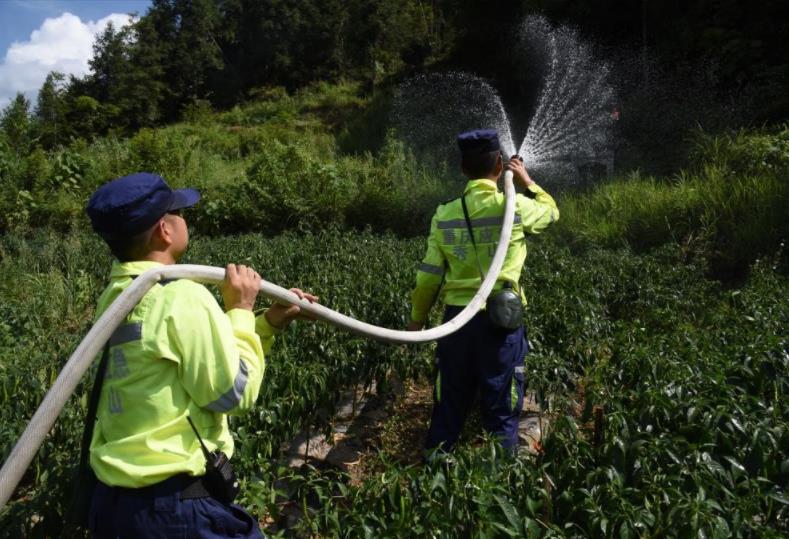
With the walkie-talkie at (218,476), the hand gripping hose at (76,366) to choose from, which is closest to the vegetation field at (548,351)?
the walkie-talkie at (218,476)

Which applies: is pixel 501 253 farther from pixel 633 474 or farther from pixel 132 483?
pixel 132 483

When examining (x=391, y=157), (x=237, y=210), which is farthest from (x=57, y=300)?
(x=391, y=157)

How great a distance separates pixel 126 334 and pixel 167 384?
179 millimetres

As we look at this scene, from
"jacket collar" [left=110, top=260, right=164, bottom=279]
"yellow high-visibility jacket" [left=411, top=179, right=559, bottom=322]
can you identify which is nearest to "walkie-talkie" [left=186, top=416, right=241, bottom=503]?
A: "jacket collar" [left=110, top=260, right=164, bottom=279]

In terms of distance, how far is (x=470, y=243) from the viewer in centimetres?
350

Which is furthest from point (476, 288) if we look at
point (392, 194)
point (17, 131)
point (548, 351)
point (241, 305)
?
point (17, 131)

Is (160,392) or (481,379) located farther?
(481,379)

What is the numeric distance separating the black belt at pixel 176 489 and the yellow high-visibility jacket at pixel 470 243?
6.07ft

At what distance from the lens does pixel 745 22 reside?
44.1ft

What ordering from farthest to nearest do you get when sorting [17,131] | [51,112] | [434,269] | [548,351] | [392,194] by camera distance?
[51,112]
[17,131]
[392,194]
[548,351]
[434,269]

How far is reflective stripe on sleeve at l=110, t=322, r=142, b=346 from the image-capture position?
1.89 meters

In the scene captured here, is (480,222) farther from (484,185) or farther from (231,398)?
(231,398)

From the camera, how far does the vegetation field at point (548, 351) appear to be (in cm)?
237

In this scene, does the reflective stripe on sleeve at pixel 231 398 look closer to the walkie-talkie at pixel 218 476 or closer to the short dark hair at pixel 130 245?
the walkie-talkie at pixel 218 476
